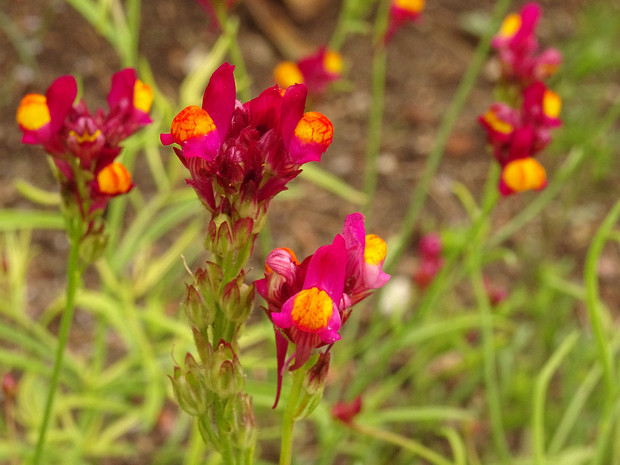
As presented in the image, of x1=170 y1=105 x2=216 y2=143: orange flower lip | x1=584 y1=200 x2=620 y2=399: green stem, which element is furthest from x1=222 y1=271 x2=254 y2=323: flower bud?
x1=584 y1=200 x2=620 y2=399: green stem

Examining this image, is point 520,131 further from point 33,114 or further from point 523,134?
point 33,114

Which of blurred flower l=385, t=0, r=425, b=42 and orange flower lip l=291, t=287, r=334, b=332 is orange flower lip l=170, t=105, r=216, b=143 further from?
blurred flower l=385, t=0, r=425, b=42

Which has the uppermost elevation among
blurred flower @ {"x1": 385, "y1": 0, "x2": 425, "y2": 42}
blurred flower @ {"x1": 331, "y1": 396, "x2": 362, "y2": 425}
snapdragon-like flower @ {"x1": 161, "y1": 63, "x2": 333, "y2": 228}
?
blurred flower @ {"x1": 385, "y1": 0, "x2": 425, "y2": 42}

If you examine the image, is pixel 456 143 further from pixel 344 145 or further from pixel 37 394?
pixel 37 394

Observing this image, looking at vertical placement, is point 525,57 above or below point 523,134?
above

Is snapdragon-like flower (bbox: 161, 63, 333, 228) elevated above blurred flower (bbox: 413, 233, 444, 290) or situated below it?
above

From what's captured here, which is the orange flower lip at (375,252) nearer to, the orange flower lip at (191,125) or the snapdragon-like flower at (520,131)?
the orange flower lip at (191,125)

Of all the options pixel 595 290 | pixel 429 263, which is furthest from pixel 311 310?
pixel 429 263
